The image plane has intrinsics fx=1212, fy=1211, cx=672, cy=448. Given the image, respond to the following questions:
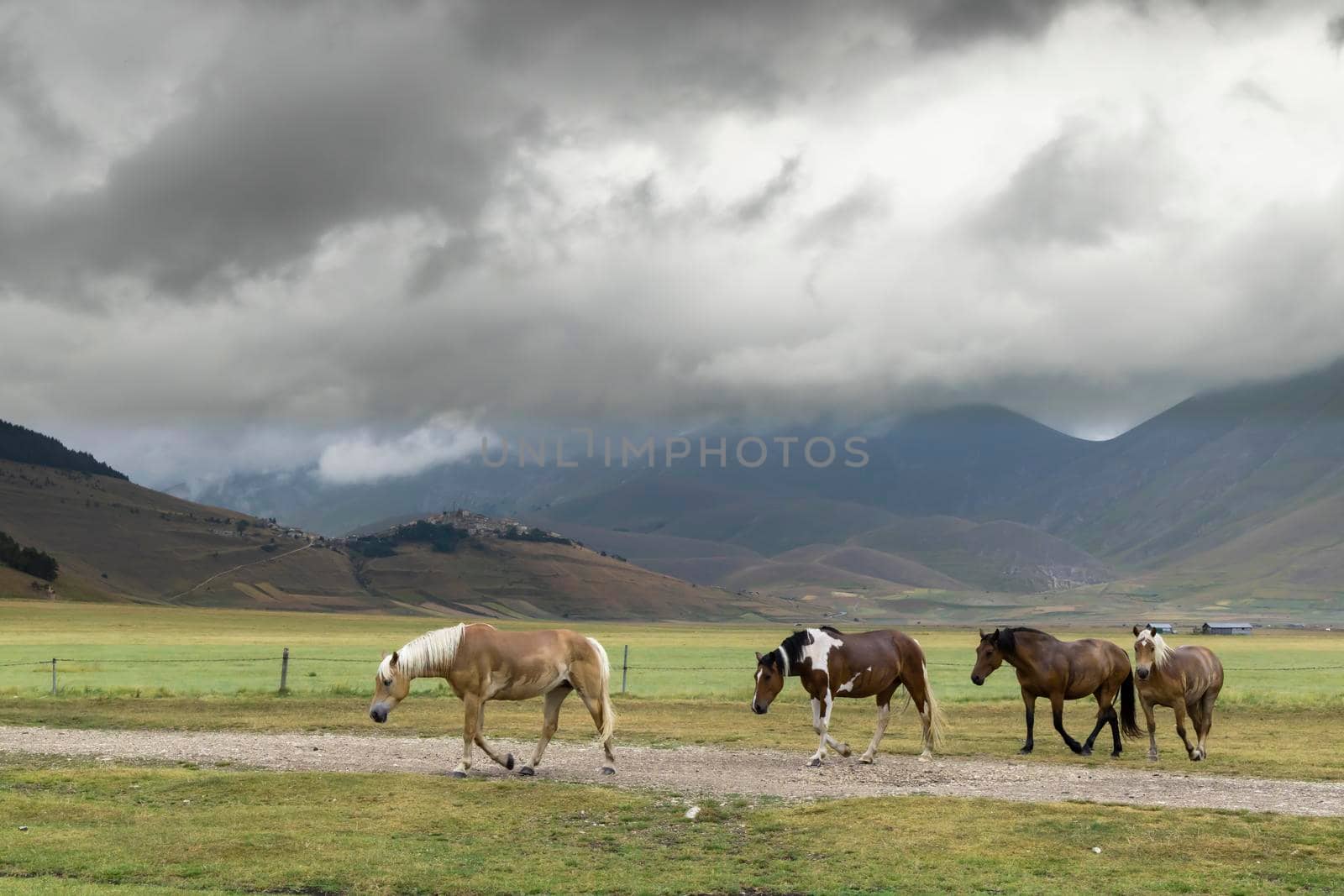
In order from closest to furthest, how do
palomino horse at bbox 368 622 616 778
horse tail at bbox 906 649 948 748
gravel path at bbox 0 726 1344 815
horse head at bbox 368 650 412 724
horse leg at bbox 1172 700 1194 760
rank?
gravel path at bbox 0 726 1344 815
palomino horse at bbox 368 622 616 778
horse head at bbox 368 650 412 724
horse leg at bbox 1172 700 1194 760
horse tail at bbox 906 649 948 748

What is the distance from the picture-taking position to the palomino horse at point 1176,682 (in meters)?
24.6

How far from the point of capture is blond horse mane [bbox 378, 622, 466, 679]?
21703 mm

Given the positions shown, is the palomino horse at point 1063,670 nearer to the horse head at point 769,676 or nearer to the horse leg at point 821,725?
the horse leg at point 821,725

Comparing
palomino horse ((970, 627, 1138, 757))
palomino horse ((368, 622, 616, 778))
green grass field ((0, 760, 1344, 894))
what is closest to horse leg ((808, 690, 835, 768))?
palomino horse ((970, 627, 1138, 757))

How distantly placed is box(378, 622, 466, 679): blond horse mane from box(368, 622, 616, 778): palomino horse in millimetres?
15

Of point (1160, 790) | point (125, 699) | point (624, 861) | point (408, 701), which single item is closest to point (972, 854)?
point (624, 861)

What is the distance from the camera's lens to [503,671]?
21500 mm

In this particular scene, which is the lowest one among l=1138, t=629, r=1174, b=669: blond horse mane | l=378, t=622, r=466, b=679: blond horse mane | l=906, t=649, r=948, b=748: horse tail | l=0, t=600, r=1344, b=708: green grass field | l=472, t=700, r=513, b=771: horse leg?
l=0, t=600, r=1344, b=708: green grass field

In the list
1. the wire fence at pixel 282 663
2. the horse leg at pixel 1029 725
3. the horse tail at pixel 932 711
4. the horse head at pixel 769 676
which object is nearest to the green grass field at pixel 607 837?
the horse leg at pixel 1029 725

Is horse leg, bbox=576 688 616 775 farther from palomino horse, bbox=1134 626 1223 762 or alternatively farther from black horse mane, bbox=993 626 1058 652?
palomino horse, bbox=1134 626 1223 762

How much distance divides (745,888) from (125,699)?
94.8 feet

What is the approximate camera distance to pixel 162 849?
15039 millimetres

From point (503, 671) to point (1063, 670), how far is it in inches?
482

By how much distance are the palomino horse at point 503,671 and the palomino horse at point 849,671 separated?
3.70m
